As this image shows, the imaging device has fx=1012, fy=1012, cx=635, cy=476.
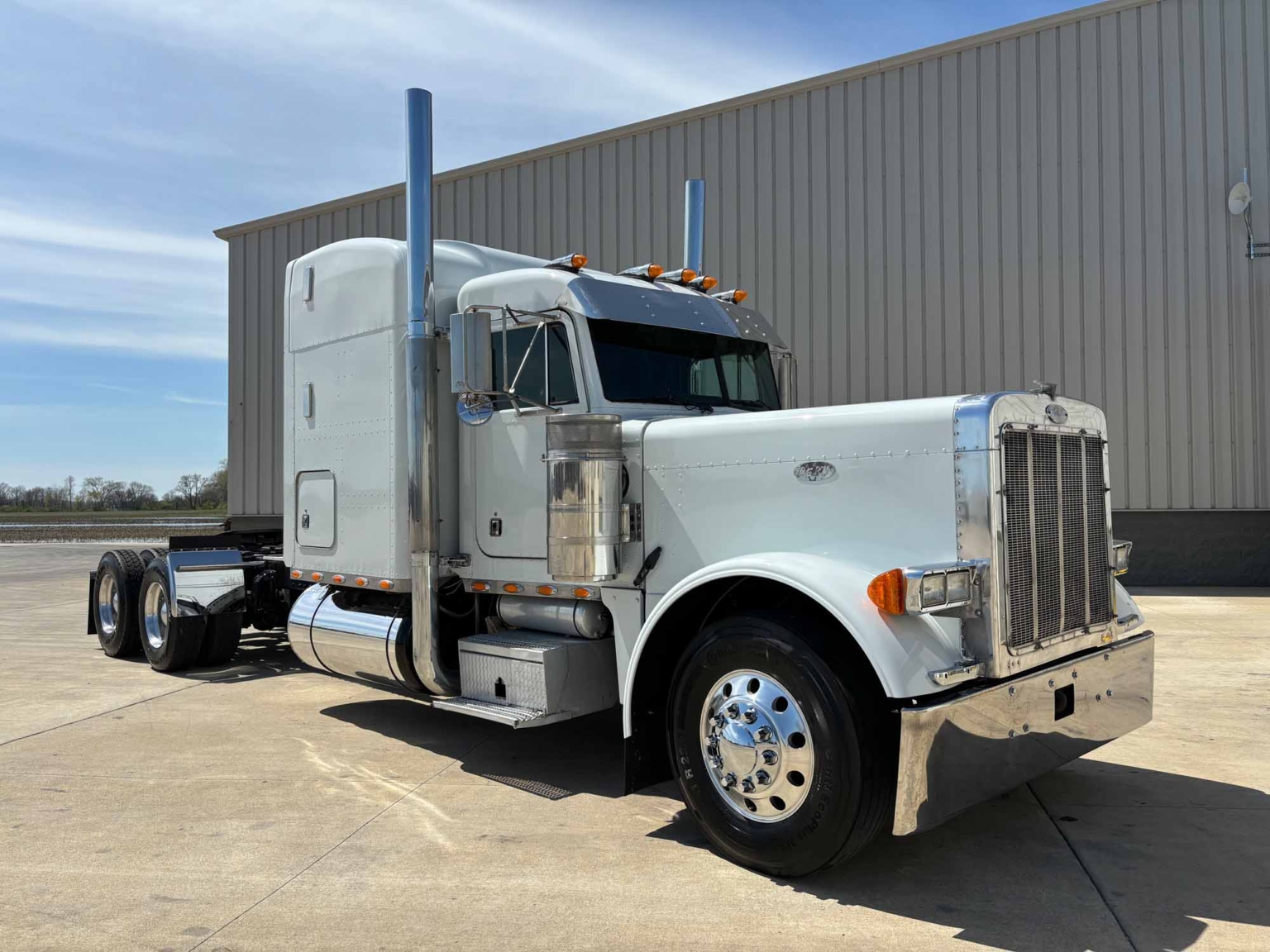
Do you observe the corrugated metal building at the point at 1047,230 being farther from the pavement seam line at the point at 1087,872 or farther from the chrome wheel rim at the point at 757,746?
the chrome wheel rim at the point at 757,746

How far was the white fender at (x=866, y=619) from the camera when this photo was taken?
3.61 m

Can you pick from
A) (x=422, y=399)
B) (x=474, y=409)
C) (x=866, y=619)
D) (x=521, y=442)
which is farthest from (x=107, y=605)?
(x=866, y=619)

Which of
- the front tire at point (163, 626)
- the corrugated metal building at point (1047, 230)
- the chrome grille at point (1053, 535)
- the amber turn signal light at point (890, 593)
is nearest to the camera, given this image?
the amber turn signal light at point (890, 593)

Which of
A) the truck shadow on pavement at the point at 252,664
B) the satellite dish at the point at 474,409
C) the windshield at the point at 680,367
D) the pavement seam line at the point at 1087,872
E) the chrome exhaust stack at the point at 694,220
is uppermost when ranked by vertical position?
the chrome exhaust stack at the point at 694,220

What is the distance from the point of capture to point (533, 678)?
16.8 ft

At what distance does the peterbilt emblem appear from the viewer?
13.9ft

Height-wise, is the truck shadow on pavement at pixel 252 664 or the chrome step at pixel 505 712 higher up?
the chrome step at pixel 505 712

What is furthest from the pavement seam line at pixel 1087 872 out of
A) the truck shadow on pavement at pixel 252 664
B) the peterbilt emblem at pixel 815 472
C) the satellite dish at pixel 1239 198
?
the satellite dish at pixel 1239 198

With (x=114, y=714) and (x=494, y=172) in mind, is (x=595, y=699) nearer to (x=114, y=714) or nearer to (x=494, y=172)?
(x=114, y=714)

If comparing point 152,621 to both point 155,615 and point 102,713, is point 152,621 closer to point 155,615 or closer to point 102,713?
point 155,615

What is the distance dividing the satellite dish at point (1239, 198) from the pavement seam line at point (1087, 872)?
38.4ft

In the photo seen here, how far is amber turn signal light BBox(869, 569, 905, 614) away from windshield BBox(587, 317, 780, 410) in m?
2.00

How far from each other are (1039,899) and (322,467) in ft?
16.0

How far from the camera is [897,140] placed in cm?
1534
